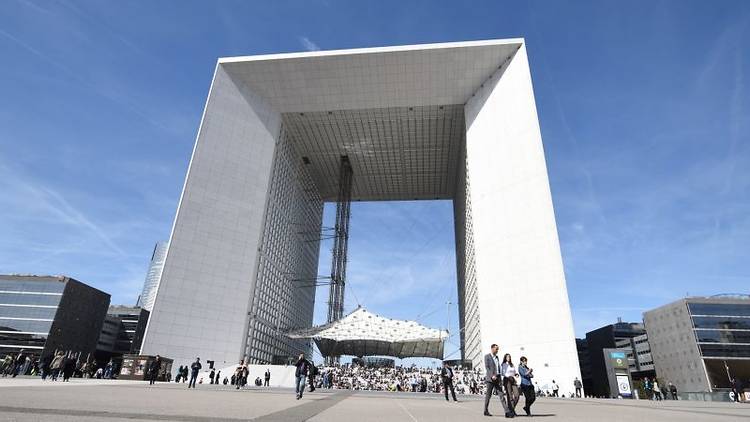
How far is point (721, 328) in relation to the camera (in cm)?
7569

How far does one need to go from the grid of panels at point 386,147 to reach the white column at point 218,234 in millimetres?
6690

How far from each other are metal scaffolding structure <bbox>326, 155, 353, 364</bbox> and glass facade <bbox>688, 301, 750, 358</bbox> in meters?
70.2

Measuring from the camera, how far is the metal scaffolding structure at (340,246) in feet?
167

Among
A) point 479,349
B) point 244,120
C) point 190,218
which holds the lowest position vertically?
point 479,349

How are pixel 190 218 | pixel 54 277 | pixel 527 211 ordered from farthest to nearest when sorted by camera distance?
pixel 54 277 → pixel 190 218 → pixel 527 211

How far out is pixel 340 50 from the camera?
1505 inches

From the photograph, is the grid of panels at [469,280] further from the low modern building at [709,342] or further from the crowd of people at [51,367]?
the low modern building at [709,342]

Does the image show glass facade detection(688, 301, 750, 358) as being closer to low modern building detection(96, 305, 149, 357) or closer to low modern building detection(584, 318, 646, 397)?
low modern building detection(584, 318, 646, 397)

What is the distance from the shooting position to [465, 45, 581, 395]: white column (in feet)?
95.5

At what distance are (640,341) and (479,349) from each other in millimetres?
93201

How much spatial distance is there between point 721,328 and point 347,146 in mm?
79059

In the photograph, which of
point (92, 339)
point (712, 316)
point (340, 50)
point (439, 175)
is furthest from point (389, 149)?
point (92, 339)

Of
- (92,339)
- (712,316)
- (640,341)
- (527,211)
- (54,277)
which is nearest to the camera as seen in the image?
(527,211)

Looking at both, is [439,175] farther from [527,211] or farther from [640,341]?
[640,341]
